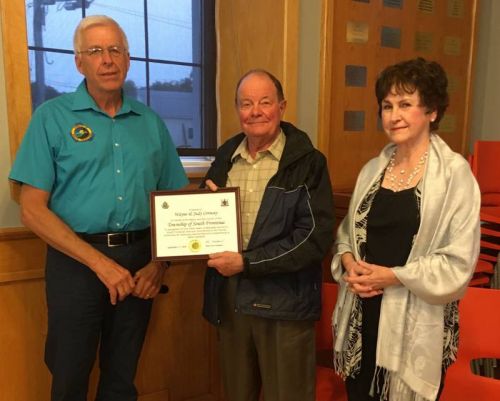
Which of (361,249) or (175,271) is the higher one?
(361,249)

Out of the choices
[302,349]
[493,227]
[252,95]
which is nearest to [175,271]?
[302,349]

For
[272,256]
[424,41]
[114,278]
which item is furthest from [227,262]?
[424,41]

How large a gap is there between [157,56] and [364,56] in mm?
1050

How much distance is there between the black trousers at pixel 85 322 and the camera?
160 cm

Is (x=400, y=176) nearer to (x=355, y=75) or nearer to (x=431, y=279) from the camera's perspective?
(x=431, y=279)

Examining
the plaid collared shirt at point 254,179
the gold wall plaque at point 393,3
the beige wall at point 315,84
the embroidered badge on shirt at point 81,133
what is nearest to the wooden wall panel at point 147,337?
the beige wall at point 315,84

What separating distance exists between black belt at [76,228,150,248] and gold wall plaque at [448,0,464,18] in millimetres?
2254

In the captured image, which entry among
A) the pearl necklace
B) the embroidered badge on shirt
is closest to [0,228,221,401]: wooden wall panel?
the embroidered badge on shirt

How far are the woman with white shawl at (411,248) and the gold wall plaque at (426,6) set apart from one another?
1.53m

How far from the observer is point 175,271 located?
2.20 metres

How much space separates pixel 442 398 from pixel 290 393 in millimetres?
500

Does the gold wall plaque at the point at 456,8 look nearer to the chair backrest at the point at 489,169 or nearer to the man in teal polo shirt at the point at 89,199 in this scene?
the chair backrest at the point at 489,169

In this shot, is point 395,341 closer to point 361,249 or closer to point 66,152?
point 361,249

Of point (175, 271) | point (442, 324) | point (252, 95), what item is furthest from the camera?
point (175, 271)
